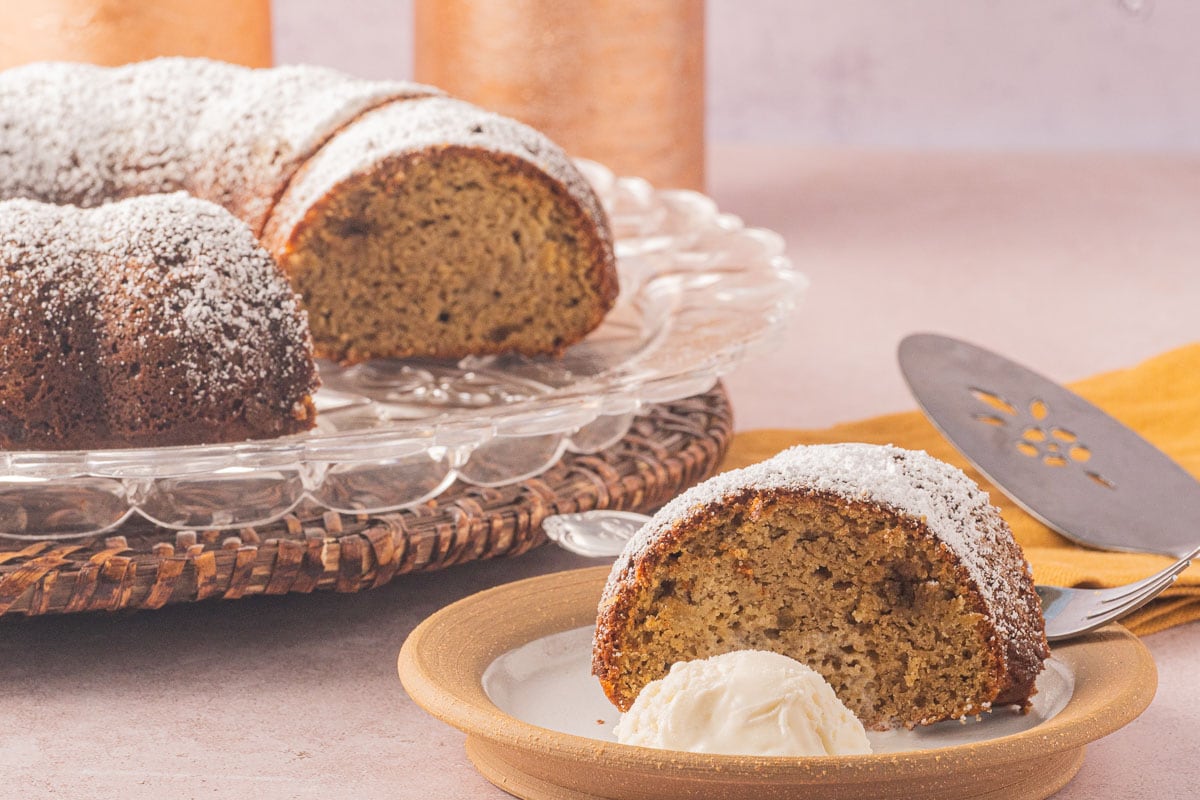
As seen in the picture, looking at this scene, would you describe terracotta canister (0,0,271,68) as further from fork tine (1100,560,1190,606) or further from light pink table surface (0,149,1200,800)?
fork tine (1100,560,1190,606)

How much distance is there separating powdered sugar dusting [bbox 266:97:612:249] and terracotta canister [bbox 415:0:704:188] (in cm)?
97

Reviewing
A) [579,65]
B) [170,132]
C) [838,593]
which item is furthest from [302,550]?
[579,65]

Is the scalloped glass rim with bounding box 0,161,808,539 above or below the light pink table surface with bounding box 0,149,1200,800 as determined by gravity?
above

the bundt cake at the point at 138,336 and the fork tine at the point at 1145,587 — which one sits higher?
the bundt cake at the point at 138,336

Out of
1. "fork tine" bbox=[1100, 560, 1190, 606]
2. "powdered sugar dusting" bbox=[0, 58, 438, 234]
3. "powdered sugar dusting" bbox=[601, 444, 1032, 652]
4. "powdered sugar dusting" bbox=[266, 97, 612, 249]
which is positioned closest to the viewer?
"powdered sugar dusting" bbox=[601, 444, 1032, 652]

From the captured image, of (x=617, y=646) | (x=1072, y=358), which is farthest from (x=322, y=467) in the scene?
(x=1072, y=358)

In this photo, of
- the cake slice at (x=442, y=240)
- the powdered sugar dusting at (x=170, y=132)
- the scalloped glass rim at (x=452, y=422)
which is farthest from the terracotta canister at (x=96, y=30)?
the scalloped glass rim at (x=452, y=422)

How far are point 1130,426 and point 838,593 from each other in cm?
101

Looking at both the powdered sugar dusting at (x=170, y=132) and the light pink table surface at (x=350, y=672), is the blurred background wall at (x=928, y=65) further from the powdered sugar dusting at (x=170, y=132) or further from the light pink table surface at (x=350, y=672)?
the powdered sugar dusting at (x=170, y=132)

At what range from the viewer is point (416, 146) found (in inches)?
82.6

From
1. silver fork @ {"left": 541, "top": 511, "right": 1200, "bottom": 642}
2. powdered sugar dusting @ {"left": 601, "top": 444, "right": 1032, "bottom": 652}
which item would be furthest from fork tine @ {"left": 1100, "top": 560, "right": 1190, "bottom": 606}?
powdered sugar dusting @ {"left": 601, "top": 444, "right": 1032, "bottom": 652}

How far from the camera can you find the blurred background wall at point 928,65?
4.46 m

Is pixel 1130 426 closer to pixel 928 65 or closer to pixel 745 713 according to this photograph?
pixel 745 713

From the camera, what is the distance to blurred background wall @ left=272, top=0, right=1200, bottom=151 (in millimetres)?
4461
